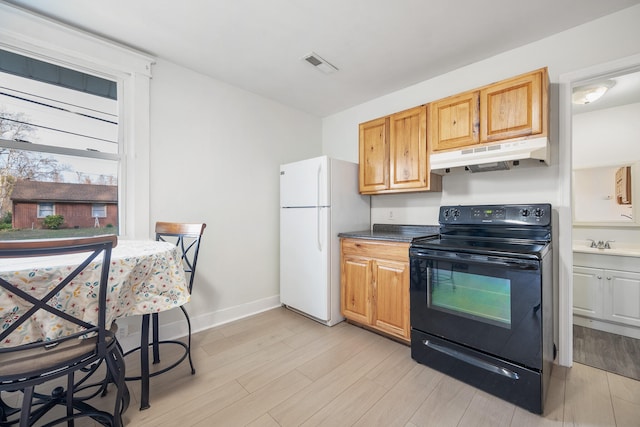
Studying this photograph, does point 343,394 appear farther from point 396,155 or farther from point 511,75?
point 511,75

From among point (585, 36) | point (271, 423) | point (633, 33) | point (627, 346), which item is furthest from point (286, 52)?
point (627, 346)

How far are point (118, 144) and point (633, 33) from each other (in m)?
3.94

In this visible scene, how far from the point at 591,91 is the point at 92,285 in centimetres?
413

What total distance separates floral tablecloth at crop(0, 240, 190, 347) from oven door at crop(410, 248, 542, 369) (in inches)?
65.3

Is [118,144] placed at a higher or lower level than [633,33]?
lower

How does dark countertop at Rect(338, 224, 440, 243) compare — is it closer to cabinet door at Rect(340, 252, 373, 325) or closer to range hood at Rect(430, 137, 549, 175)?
cabinet door at Rect(340, 252, 373, 325)

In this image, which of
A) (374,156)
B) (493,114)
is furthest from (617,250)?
(374,156)

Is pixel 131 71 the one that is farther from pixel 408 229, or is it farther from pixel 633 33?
pixel 633 33

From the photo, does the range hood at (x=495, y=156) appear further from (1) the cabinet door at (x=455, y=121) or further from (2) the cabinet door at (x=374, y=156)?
(2) the cabinet door at (x=374, y=156)

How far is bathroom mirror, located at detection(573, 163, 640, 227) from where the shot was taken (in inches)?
110

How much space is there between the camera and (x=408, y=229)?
287cm

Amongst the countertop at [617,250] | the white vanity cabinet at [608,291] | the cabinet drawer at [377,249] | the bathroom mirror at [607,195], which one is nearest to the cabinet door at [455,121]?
the cabinet drawer at [377,249]

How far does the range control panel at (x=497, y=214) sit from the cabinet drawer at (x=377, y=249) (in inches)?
19.6

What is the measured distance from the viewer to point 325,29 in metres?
2.01
